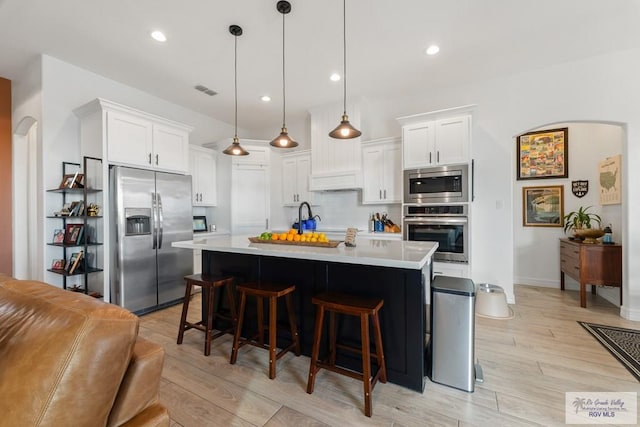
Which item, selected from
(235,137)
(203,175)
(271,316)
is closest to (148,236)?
(203,175)

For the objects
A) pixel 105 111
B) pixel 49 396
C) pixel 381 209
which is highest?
pixel 105 111

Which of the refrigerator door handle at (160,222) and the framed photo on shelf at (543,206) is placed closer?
the refrigerator door handle at (160,222)

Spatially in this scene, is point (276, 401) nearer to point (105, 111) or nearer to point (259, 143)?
point (105, 111)

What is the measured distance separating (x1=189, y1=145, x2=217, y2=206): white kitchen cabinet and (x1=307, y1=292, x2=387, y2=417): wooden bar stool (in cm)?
364

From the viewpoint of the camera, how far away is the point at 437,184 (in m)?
3.76

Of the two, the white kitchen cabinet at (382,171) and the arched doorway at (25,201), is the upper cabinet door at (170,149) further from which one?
the white kitchen cabinet at (382,171)

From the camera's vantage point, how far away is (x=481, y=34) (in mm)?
2920

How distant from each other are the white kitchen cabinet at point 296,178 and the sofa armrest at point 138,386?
4127mm

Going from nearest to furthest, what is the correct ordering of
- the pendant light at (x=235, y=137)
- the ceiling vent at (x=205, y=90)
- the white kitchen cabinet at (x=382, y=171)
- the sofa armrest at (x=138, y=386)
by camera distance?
the sofa armrest at (x=138, y=386)
the pendant light at (x=235, y=137)
the ceiling vent at (x=205, y=90)
the white kitchen cabinet at (x=382, y=171)

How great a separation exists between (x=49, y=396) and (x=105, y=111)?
136 inches

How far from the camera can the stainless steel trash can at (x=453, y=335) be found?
1938 millimetres

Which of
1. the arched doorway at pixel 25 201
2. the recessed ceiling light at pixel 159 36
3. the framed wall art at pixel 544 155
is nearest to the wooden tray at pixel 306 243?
the recessed ceiling light at pixel 159 36

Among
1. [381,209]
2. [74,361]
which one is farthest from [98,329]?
[381,209]

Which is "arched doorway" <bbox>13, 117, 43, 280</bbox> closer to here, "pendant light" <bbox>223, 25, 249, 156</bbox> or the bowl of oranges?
"pendant light" <bbox>223, 25, 249, 156</bbox>
